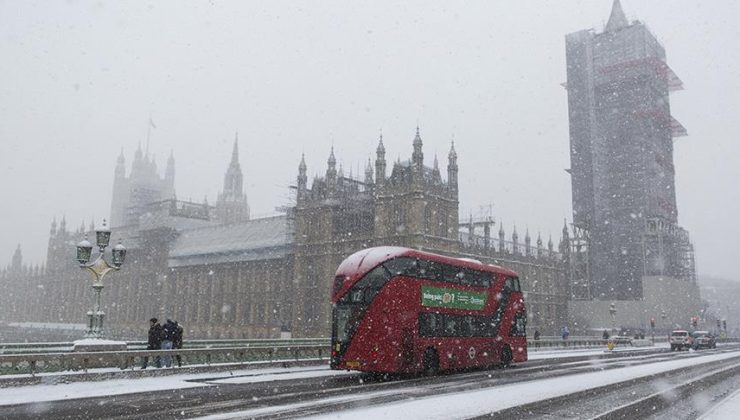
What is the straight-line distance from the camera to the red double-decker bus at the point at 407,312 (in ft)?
63.6

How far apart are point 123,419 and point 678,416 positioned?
36.3 feet

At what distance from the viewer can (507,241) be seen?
86.1 m

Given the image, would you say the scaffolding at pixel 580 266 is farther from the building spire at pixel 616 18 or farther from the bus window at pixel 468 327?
the bus window at pixel 468 327

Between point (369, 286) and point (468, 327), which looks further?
point (468, 327)

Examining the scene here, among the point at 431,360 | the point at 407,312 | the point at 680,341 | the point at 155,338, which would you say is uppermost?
the point at 407,312

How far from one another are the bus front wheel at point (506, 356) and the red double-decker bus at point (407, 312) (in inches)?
59.1

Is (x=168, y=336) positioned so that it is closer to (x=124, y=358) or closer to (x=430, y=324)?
(x=124, y=358)

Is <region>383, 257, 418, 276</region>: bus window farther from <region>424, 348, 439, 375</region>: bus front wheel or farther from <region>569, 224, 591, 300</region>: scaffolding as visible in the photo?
<region>569, 224, 591, 300</region>: scaffolding

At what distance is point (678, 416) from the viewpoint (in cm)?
1280

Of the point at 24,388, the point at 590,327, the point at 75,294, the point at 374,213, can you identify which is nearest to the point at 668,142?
the point at 590,327

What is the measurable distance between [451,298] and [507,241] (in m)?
66.0

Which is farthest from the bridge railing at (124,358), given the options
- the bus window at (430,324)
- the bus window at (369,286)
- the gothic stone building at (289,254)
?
the gothic stone building at (289,254)

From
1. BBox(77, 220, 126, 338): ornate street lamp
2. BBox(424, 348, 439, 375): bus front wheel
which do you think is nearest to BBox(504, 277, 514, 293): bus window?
BBox(424, 348, 439, 375): bus front wheel

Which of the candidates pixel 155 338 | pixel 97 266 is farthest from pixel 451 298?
pixel 97 266
